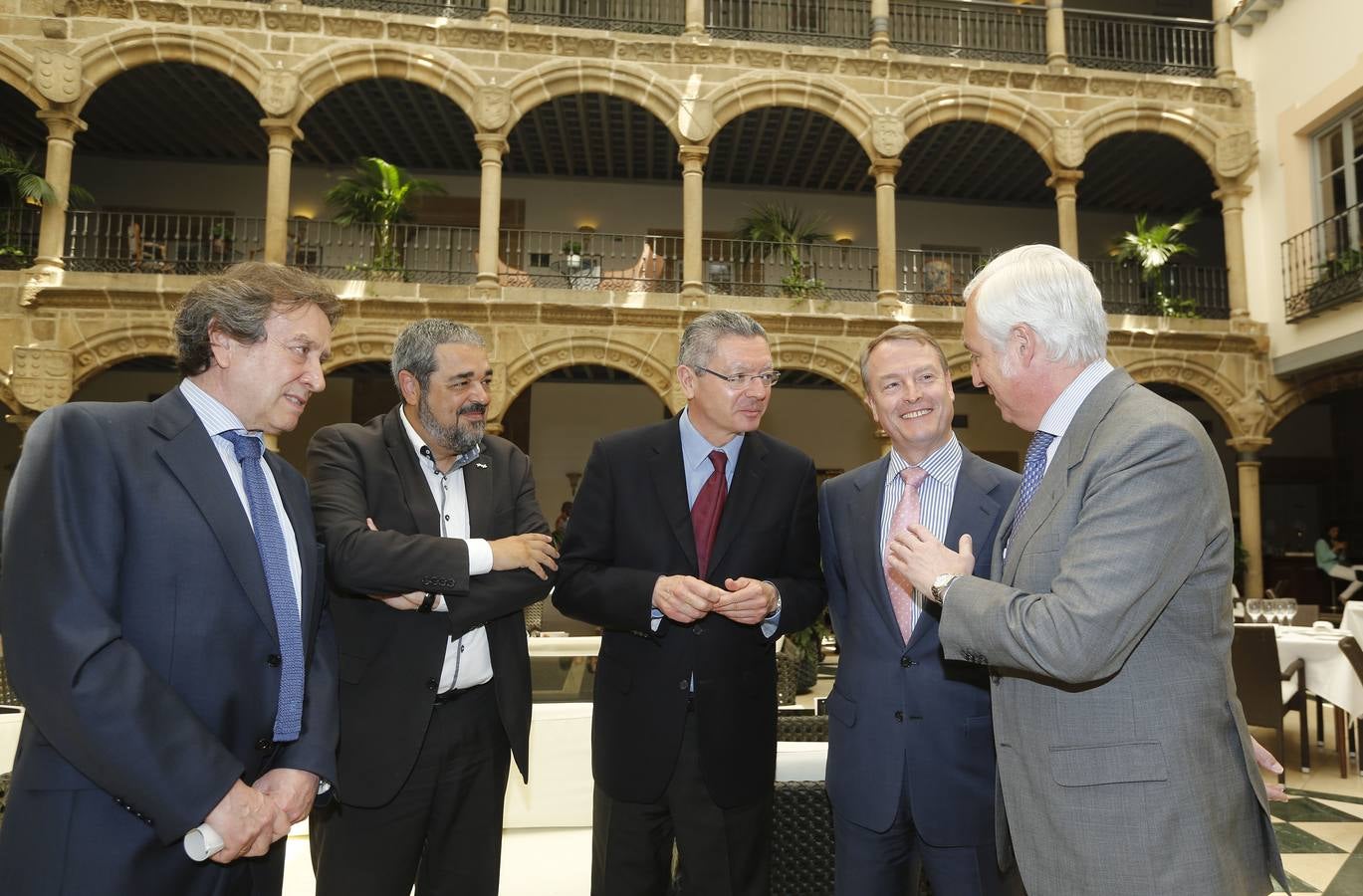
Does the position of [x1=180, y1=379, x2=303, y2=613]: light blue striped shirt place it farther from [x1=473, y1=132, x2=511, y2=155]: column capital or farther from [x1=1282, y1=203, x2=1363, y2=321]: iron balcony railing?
[x1=1282, y1=203, x2=1363, y2=321]: iron balcony railing

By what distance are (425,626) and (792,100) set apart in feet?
36.3

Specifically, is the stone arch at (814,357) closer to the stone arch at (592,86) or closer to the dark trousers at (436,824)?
the stone arch at (592,86)

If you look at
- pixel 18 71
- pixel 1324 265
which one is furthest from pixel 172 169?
pixel 1324 265

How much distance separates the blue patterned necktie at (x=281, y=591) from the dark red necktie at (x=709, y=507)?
41.8 inches

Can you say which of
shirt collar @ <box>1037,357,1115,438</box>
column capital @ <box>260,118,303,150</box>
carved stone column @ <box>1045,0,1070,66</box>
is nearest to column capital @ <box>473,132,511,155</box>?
column capital @ <box>260,118,303,150</box>

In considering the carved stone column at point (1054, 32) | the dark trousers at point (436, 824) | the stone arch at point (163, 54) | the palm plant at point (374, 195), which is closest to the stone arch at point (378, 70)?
the stone arch at point (163, 54)

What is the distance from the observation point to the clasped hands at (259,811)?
1.53 metres

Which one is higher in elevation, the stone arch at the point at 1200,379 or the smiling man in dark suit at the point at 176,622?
the stone arch at the point at 1200,379

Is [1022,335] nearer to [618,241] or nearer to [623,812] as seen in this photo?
[623,812]

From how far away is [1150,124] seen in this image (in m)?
12.3

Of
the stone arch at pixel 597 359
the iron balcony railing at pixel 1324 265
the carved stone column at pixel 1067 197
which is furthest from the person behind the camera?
the carved stone column at pixel 1067 197

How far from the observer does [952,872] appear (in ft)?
6.51

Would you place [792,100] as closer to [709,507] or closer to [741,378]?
[741,378]

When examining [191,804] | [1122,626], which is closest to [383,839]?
[191,804]
